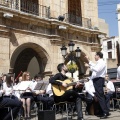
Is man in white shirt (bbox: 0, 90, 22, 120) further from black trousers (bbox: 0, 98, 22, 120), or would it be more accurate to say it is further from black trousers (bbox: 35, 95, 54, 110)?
black trousers (bbox: 35, 95, 54, 110)

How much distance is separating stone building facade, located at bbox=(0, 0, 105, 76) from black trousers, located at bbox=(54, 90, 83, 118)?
629 cm

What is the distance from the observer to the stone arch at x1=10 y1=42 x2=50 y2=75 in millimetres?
15034

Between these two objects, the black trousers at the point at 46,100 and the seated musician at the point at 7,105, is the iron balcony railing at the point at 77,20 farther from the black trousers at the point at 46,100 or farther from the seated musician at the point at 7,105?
the seated musician at the point at 7,105

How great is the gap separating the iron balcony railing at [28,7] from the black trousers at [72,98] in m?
7.66

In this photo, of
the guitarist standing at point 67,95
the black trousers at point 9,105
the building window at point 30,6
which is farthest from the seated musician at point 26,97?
the building window at point 30,6

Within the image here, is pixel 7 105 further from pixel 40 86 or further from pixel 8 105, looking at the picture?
pixel 40 86

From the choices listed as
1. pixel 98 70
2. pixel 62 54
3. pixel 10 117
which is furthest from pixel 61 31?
pixel 10 117

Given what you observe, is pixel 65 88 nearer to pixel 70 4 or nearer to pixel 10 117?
pixel 10 117

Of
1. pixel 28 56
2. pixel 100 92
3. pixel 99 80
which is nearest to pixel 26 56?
pixel 28 56

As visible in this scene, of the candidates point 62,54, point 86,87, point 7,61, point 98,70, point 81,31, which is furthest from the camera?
point 81,31

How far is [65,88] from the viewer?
7238 millimetres

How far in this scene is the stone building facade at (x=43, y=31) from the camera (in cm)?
1336

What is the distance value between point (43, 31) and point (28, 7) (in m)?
1.53

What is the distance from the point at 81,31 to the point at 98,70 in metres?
9.69
